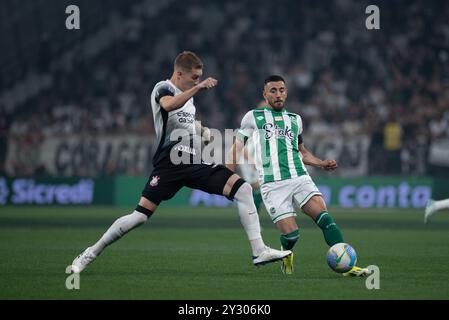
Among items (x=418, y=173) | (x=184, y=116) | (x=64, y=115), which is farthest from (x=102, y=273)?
(x=64, y=115)

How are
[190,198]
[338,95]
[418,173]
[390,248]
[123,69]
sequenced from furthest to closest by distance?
[123,69] → [338,95] → [190,198] → [418,173] → [390,248]

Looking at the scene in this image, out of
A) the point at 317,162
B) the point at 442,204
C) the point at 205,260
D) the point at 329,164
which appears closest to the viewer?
the point at 329,164

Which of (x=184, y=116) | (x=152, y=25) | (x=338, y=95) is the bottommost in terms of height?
(x=184, y=116)

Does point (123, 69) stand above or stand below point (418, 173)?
above

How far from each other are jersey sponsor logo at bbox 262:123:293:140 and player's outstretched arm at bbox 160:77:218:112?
4.92ft

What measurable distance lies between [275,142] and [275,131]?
5.1 inches

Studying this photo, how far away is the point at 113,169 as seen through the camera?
27.5 m

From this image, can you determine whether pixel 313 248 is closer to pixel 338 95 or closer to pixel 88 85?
pixel 338 95

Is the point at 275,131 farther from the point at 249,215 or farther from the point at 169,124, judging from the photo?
the point at 169,124

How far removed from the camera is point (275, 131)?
11070 mm

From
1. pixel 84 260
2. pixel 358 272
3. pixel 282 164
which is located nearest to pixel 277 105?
pixel 282 164

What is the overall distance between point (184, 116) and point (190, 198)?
16902mm

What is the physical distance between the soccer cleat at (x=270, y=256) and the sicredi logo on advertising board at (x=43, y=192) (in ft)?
56.3

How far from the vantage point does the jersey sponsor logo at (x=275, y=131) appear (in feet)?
36.3
